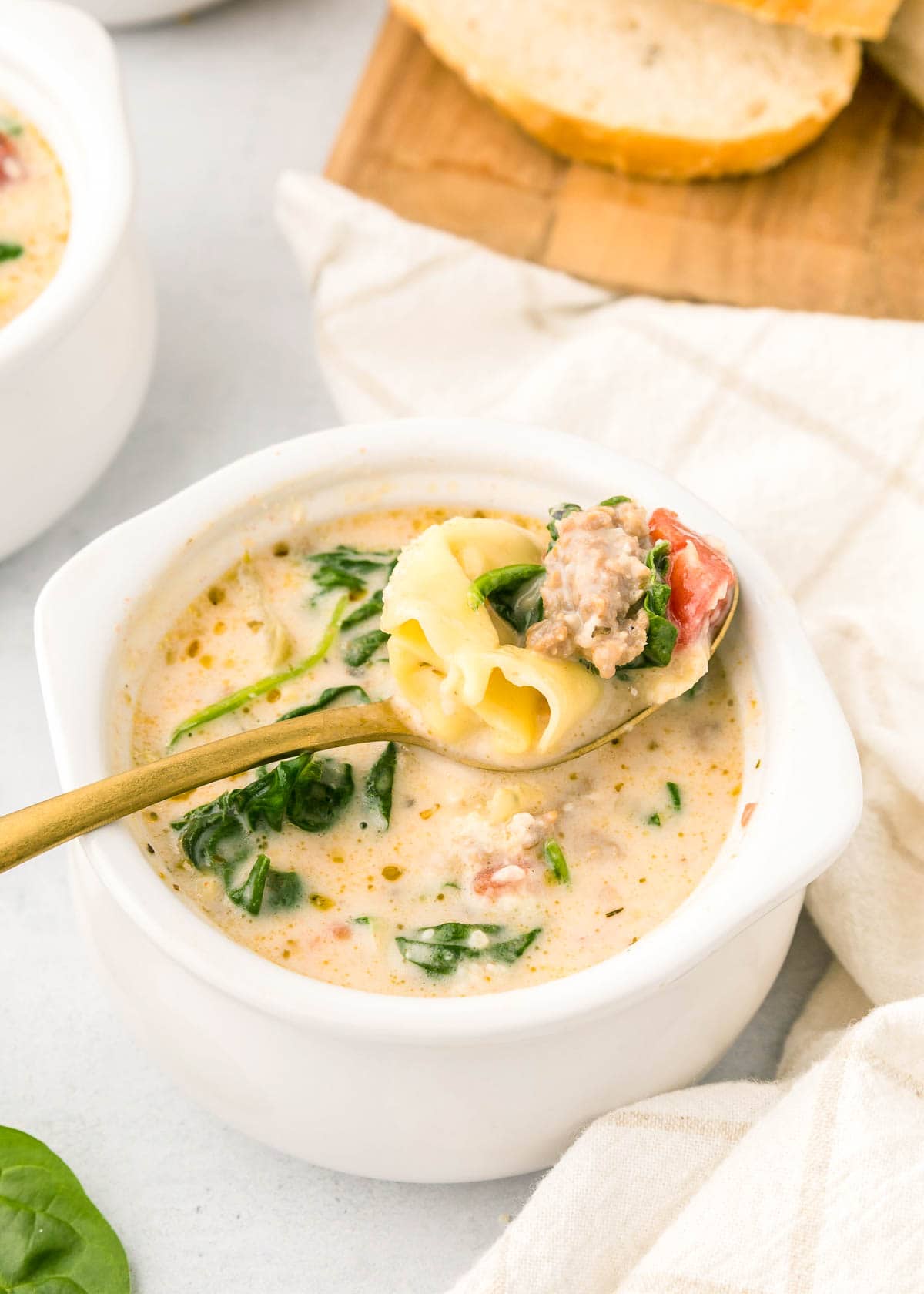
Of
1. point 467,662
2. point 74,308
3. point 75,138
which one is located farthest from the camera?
point 75,138

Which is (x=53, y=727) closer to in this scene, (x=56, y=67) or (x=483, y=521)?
(x=483, y=521)

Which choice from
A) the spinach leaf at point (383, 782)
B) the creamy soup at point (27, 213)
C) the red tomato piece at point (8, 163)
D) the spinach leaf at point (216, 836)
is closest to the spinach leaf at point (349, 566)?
the spinach leaf at point (383, 782)

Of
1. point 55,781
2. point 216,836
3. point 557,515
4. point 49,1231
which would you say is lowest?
point 55,781

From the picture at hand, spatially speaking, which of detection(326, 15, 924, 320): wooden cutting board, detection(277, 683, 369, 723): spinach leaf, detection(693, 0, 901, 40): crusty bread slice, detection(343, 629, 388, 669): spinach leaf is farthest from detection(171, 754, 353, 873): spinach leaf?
detection(693, 0, 901, 40): crusty bread slice

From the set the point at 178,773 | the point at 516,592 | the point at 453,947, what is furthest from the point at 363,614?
the point at 453,947

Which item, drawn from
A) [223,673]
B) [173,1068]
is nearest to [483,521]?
[223,673]

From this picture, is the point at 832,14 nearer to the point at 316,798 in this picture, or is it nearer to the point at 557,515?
the point at 557,515
